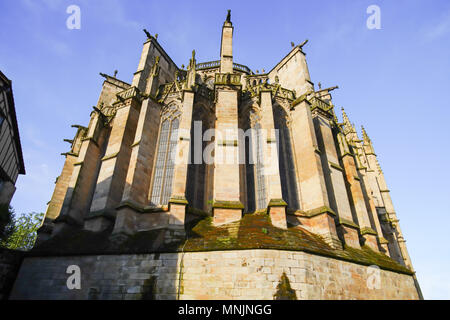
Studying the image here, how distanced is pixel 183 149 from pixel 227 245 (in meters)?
4.60

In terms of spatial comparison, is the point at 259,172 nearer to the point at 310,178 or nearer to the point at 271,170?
the point at 271,170

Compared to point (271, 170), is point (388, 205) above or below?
above

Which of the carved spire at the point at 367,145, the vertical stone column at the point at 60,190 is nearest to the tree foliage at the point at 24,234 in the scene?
the vertical stone column at the point at 60,190

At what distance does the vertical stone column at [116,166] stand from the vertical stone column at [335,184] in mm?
9320

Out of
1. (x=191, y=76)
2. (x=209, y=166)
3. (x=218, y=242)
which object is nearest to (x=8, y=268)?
(x=218, y=242)

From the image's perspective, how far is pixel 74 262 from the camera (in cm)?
907

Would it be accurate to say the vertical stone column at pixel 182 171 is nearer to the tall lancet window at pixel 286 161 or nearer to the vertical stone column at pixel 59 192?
the tall lancet window at pixel 286 161

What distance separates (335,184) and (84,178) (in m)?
11.7

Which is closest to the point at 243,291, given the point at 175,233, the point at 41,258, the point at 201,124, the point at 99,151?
the point at 175,233

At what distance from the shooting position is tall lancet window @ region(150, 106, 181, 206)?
11.5m

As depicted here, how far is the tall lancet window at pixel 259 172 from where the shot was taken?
1181 centimetres

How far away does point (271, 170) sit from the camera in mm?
11125

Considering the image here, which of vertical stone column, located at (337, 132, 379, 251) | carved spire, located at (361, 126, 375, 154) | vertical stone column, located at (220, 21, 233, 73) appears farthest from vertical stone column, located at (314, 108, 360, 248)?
carved spire, located at (361, 126, 375, 154)
